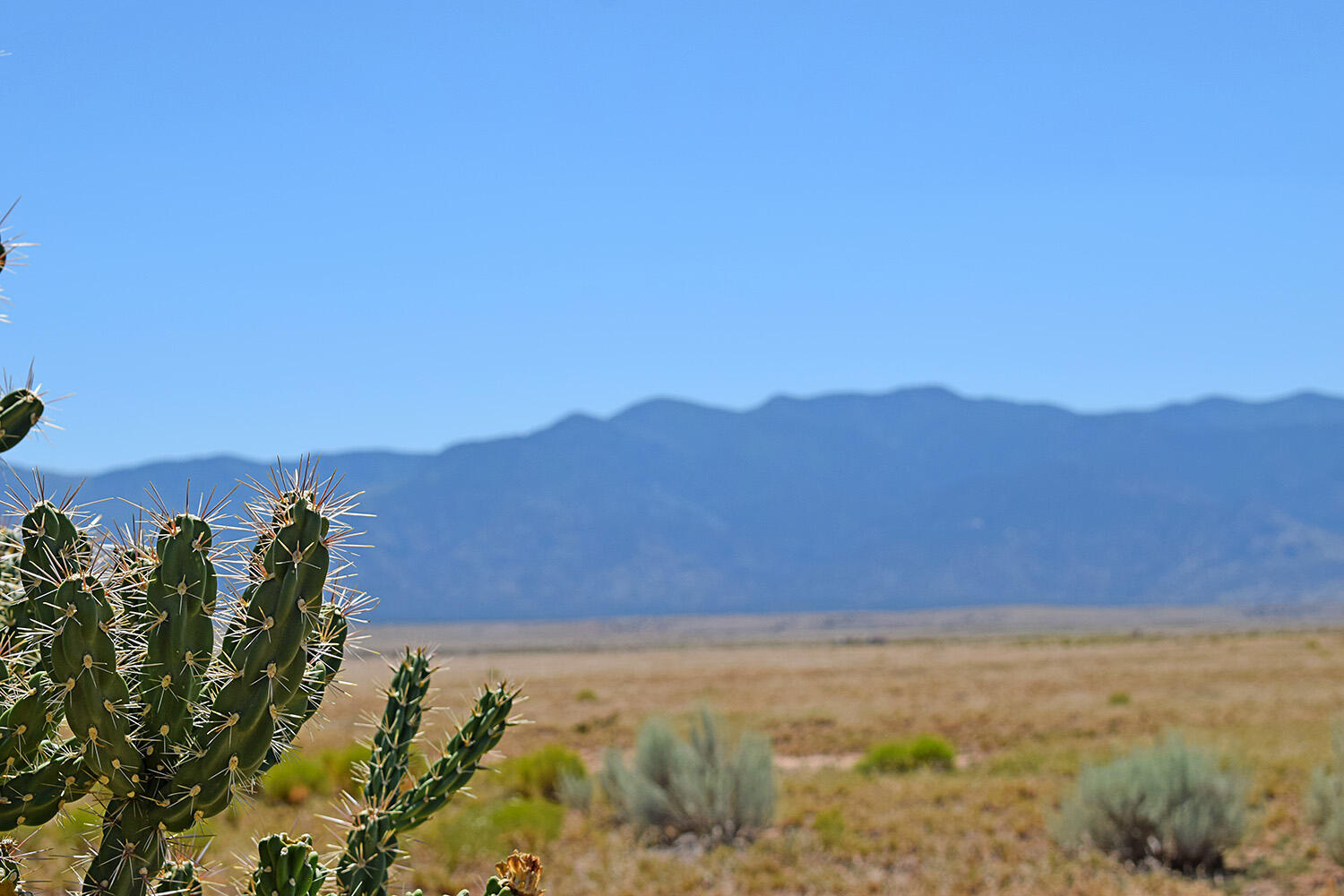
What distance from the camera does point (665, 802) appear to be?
569 inches

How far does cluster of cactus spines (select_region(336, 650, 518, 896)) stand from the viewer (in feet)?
11.8

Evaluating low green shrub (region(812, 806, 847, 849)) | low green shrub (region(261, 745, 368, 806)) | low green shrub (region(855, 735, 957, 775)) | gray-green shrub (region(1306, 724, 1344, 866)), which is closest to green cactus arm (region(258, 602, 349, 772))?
low green shrub (region(812, 806, 847, 849))

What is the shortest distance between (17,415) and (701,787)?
1217cm

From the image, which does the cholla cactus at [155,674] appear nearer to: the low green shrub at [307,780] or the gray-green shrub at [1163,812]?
the gray-green shrub at [1163,812]

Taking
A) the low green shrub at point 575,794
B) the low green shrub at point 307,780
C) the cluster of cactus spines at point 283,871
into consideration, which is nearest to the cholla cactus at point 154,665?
the cluster of cactus spines at point 283,871

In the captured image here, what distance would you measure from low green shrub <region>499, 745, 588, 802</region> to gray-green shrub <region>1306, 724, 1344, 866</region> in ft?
31.9

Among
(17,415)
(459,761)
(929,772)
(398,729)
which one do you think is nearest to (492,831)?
(929,772)

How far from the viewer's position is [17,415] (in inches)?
118

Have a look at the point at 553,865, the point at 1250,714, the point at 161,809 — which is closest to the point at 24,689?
the point at 161,809

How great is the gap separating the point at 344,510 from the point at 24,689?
831 millimetres

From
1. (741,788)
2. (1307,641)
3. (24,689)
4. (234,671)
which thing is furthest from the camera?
(1307,641)

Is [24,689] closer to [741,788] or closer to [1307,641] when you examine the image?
[741,788]

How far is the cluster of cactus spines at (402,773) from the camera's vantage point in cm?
361

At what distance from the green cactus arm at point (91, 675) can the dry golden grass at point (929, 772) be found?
14.8 inches
